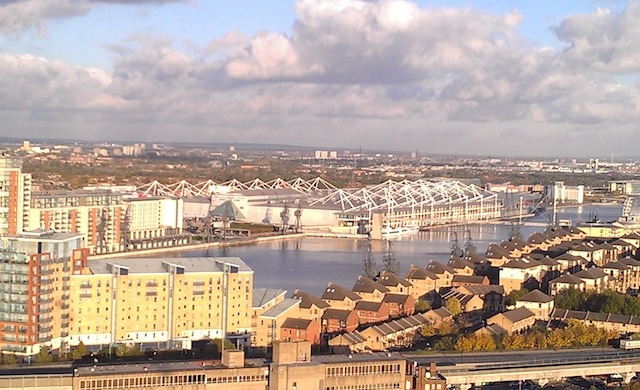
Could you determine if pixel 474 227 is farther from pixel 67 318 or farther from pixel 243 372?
pixel 243 372

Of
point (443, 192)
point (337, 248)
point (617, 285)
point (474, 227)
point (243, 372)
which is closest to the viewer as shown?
point (243, 372)

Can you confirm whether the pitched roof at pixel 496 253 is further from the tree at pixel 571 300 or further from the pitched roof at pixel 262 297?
the pitched roof at pixel 262 297

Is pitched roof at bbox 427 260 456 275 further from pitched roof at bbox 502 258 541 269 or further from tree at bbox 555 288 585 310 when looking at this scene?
tree at bbox 555 288 585 310

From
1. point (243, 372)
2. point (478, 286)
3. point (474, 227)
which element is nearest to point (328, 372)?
point (243, 372)

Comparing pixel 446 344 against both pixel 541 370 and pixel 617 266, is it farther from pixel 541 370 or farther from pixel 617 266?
pixel 617 266

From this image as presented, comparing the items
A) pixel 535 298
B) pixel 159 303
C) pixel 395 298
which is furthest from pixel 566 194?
pixel 159 303

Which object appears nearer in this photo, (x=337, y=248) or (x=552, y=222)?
(x=337, y=248)
